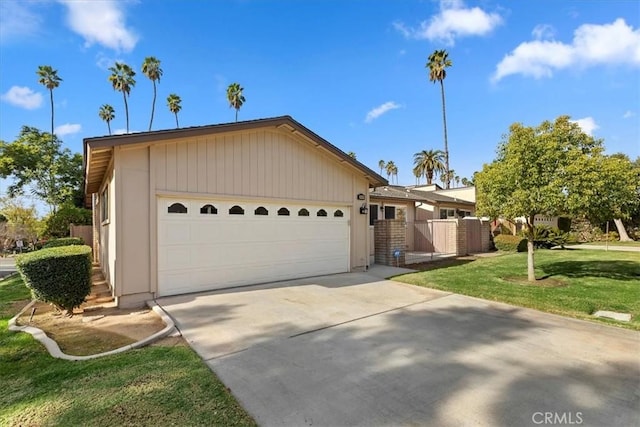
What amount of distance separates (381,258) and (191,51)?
37.4 ft

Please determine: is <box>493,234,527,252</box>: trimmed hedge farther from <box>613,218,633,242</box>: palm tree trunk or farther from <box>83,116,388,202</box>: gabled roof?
<box>613,218,633,242</box>: palm tree trunk

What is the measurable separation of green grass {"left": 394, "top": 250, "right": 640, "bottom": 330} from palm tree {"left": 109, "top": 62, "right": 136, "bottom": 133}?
43.2 metres

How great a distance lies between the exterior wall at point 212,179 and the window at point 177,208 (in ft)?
0.94

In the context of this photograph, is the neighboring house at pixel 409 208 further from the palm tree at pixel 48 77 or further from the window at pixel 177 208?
the palm tree at pixel 48 77

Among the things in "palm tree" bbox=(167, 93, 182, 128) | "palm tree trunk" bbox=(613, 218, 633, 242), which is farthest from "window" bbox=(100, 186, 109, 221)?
"palm tree" bbox=(167, 93, 182, 128)

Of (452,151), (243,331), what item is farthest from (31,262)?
(452,151)

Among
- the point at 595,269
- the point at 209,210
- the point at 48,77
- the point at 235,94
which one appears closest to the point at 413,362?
the point at 209,210

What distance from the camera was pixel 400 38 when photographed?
1248cm

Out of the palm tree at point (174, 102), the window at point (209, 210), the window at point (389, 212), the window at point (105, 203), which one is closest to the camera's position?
the window at point (209, 210)

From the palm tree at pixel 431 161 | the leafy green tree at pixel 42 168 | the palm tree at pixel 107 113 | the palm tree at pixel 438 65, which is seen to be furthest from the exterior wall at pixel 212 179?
the palm tree at pixel 107 113

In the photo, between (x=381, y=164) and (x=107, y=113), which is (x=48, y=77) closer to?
(x=107, y=113)

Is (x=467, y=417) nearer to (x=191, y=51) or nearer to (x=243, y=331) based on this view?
(x=243, y=331)

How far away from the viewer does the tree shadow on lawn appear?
9.89 m

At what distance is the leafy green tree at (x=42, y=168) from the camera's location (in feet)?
92.9
